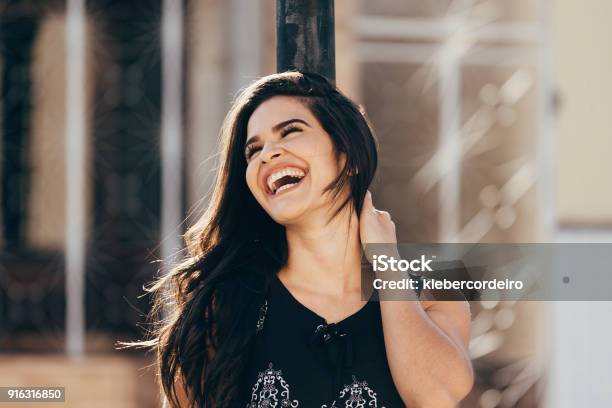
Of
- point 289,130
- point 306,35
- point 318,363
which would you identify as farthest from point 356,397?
point 306,35

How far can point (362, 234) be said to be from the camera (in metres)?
2.81

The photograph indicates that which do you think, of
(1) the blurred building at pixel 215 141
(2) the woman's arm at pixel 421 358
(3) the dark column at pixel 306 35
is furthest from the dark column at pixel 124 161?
(2) the woman's arm at pixel 421 358

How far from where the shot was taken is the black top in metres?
2.65

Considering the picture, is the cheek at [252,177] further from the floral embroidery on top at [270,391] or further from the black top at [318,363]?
the floral embroidery on top at [270,391]

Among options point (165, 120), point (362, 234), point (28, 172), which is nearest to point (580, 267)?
point (362, 234)

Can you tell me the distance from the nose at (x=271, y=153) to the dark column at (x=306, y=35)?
0.68ft

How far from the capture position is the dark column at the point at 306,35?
108 inches

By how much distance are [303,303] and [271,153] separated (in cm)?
38

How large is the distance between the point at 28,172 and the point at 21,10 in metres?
1.05

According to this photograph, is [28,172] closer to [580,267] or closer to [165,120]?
[165,120]

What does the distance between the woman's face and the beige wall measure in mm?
4708

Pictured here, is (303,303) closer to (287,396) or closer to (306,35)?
(287,396)

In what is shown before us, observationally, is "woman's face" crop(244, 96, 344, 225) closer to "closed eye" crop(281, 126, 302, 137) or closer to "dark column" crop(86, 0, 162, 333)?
"closed eye" crop(281, 126, 302, 137)

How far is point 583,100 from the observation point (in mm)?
7312
